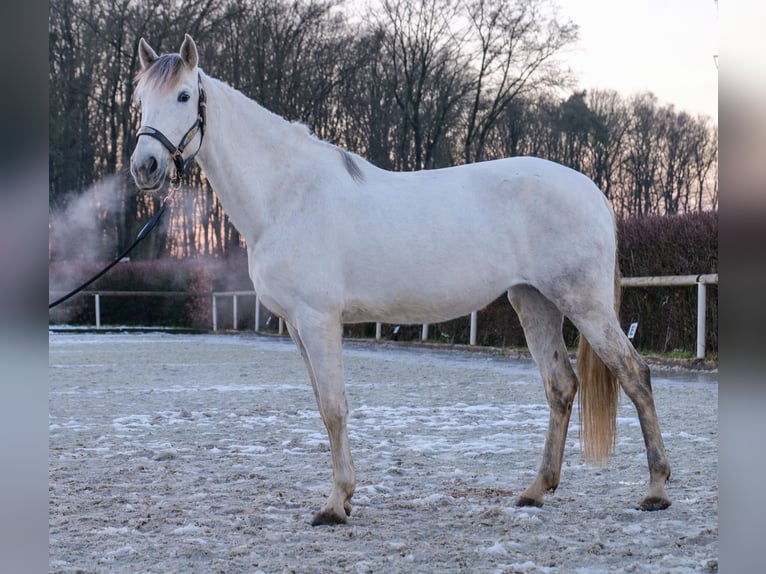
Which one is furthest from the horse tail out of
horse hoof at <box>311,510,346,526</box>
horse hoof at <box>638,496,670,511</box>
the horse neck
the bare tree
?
the bare tree

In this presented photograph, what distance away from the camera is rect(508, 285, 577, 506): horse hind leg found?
12.6ft

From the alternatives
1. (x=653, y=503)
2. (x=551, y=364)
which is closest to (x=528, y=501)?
(x=653, y=503)

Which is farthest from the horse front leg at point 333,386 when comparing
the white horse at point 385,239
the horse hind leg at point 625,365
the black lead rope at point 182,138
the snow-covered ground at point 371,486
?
the horse hind leg at point 625,365

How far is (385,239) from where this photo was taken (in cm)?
363

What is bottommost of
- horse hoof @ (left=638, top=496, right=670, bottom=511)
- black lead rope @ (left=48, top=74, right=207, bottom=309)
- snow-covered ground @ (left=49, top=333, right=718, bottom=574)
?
snow-covered ground @ (left=49, top=333, right=718, bottom=574)

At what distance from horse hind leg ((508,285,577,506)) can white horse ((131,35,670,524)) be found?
0.5 inches

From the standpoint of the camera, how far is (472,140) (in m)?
22.2

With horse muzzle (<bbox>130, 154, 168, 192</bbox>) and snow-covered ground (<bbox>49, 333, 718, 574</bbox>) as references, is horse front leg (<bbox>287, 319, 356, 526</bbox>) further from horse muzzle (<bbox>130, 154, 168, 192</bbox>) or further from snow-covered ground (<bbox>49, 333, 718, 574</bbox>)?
horse muzzle (<bbox>130, 154, 168, 192</bbox>)

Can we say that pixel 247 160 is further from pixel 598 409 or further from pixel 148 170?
pixel 598 409

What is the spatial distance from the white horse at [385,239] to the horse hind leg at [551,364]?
1 centimetres

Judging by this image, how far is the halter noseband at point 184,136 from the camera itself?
3.48m

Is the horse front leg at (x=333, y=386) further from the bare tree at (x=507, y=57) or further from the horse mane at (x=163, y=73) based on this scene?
the bare tree at (x=507, y=57)

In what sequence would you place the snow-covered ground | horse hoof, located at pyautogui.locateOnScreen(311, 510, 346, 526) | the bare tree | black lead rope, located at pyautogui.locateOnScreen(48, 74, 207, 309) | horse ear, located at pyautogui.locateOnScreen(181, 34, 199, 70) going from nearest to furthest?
the snow-covered ground < horse hoof, located at pyautogui.locateOnScreen(311, 510, 346, 526) < black lead rope, located at pyautogui.locateOnScreen(48, 74, 207, 309) < horse ear, located at pyautogui.locateOnScreen(181, 34, 199, 70) < the bare tree

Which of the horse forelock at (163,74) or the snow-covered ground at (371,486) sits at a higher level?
the horse forelock at (163,74)
